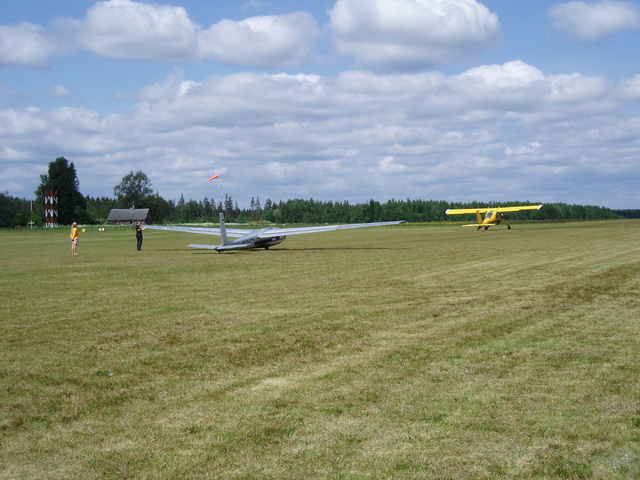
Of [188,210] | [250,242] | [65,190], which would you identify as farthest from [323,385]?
[188,210]

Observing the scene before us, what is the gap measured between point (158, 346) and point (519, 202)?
19577 centimetres

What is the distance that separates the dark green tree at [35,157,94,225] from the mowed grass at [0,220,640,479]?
116235 mm

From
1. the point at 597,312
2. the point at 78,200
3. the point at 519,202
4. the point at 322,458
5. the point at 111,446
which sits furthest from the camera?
the point at 519,202

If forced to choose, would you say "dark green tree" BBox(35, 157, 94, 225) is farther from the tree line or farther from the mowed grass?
the mowed grass

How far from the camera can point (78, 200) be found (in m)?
125

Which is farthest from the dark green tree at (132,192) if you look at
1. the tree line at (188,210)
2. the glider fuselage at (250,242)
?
the glider fuselage at (250,242)

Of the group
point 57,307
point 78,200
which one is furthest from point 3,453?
point 78,200

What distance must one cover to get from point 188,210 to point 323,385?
560 feet

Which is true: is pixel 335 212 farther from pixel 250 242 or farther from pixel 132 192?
pixel 250 242

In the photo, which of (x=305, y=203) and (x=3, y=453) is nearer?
(x=3, y=453)

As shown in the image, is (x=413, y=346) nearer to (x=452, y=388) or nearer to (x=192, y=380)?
(x=452, y=388)

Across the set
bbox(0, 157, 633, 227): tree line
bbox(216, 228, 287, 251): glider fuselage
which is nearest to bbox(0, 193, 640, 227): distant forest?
bbox(0, 157, 633, 227): tree line

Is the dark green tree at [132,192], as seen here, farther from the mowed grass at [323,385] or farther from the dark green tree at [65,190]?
the mowed grass at [323,385]

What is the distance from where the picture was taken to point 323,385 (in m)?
6.53
